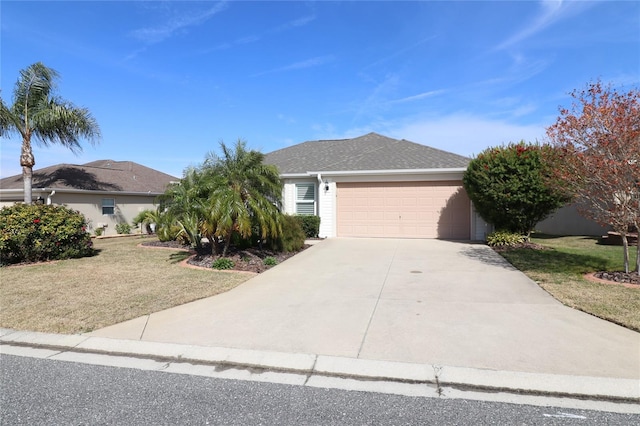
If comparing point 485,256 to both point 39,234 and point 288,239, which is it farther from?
point 39,234

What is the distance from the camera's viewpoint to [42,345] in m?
4.79

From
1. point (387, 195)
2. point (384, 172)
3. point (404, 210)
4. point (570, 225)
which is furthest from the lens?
point (570, 225)

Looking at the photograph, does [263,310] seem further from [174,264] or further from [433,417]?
[174,264]

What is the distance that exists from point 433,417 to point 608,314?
12.5 ft

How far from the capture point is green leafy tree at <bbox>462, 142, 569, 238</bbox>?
11430 millimetres

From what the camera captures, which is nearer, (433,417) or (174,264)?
(433,417)

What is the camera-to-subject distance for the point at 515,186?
1155cm

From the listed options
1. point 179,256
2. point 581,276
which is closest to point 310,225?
point 179,256

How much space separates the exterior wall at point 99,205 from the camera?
56.9ft

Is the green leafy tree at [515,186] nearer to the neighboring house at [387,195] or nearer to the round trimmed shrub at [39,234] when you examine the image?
→ the neighboring house at [387,195]

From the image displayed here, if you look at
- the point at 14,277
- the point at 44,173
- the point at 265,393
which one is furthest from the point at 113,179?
the point at 265,393

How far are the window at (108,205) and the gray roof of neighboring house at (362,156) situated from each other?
27.0 ft

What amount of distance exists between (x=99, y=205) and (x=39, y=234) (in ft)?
29.7

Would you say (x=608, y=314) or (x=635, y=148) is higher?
(x=635, y=148)
